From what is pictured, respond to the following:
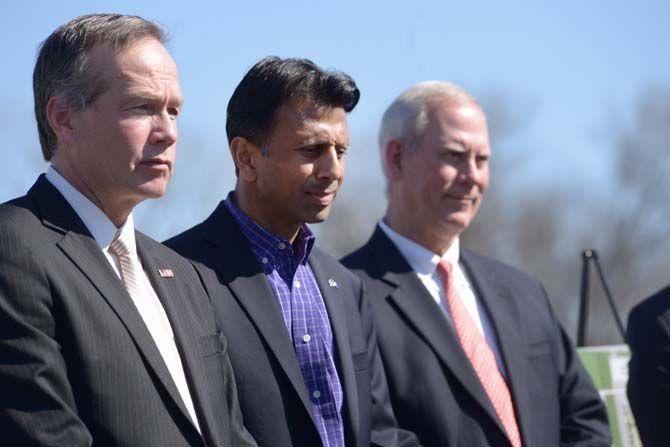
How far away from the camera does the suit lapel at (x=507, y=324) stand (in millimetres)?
5078

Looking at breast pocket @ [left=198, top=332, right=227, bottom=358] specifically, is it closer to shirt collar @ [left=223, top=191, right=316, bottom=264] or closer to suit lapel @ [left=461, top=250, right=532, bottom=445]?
shirt collar @ [left=223, top=191, right=316, bottom=264]

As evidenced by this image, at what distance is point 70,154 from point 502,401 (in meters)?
2.40

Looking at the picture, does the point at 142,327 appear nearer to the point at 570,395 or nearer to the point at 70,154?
the point at 70,154

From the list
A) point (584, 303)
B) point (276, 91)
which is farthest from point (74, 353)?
point (584, 303)

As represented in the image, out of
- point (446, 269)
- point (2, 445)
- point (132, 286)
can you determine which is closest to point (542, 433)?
point (446, 269)

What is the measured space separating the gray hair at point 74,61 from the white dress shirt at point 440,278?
215 cm

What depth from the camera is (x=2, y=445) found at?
9.70ft

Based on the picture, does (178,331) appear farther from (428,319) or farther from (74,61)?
(428,319)

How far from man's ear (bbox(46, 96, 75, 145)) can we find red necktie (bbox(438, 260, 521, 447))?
2.29 m

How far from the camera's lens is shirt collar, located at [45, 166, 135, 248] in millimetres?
3465

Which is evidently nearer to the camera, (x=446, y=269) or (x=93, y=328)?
(x=93, y=328)

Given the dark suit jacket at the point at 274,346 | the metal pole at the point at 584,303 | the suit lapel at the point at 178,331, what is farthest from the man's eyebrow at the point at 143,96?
the metal pole at the point at 584,303

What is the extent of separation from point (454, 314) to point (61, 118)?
2339mm

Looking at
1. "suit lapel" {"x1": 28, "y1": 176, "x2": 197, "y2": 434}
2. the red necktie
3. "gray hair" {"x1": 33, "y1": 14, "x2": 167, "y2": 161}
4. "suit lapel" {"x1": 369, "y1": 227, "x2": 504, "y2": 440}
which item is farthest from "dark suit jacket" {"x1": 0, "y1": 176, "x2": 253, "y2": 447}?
the red necktie
